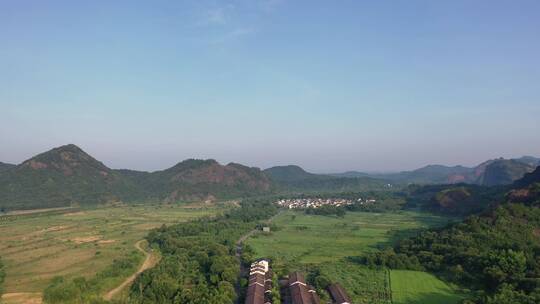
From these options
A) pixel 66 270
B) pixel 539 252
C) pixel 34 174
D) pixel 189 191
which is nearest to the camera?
pixel 539 252

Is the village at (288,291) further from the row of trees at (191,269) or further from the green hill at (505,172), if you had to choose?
the green hill at (505,172)

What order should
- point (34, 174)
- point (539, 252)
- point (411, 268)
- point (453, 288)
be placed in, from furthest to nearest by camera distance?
point (34, 174)
point (411, 268)
point (539, 252)
point (453, 288)

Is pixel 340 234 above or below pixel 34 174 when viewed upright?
below

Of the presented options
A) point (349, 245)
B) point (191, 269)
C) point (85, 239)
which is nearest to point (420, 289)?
point (349, 245)

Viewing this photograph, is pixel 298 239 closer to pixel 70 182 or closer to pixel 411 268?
pixel 411 268

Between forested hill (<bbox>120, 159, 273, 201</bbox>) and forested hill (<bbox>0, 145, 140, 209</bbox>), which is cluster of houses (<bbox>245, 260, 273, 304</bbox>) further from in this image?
forested hill (<bbox>120, 159, 273, 201</bbox>)

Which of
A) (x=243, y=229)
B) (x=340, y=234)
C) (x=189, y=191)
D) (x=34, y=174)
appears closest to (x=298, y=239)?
(x=340, y=234)

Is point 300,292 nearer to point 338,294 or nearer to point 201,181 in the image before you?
point 338,294

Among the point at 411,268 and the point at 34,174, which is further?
the point at 34,174
